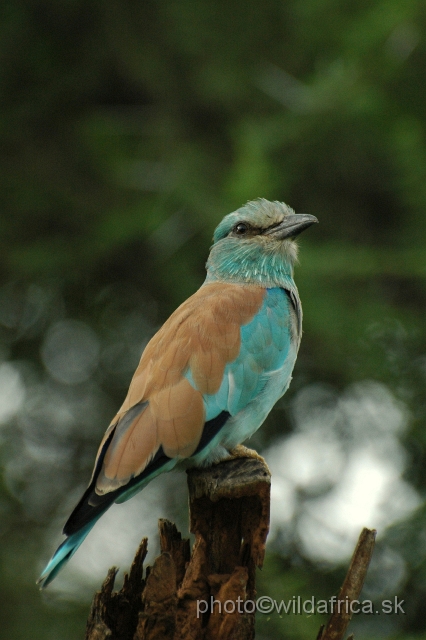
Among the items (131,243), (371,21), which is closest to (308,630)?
(131,243)

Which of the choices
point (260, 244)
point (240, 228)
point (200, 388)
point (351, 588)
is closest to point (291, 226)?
point (260, 244)

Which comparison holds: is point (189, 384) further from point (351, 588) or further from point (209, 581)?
point (351, 588)

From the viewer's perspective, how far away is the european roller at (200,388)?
5434mm

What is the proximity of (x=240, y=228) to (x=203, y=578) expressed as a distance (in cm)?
337

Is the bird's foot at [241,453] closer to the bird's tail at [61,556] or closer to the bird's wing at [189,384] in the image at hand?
the bird's wing at [189,384]

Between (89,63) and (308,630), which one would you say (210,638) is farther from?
(89,63)

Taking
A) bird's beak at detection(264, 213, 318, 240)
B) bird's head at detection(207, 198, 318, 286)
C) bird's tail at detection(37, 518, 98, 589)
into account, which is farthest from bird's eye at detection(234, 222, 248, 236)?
bird's tail at detection(37, 518, 98, 589)

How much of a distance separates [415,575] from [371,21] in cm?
565

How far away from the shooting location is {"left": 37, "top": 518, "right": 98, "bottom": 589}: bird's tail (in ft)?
17.0

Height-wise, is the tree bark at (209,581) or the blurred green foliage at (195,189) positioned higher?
the blurred green foliage at (195,189)

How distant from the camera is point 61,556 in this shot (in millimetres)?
5195

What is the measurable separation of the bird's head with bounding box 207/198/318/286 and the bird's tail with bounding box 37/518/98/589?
276cm

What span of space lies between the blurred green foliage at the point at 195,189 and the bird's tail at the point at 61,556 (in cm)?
366

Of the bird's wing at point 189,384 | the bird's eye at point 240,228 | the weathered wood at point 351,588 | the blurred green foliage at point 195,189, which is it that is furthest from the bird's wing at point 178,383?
the blurred green foliage at point 195,189
